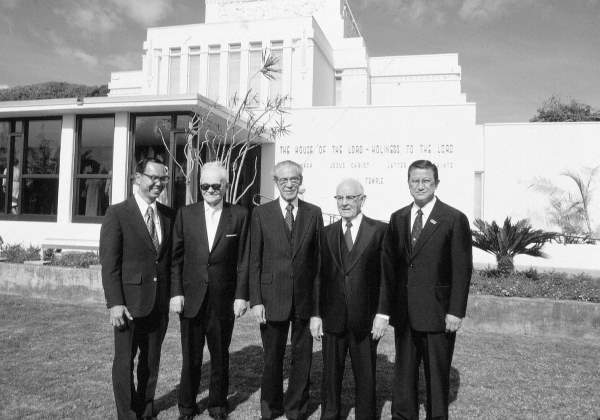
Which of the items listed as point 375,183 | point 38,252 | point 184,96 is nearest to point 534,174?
point 375,183

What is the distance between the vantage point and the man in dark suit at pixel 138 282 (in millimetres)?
3410

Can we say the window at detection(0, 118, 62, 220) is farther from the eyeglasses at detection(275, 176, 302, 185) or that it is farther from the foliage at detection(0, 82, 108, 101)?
the foliage at detection(0, 82, 108, 101)

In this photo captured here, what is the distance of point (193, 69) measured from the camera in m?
25.0

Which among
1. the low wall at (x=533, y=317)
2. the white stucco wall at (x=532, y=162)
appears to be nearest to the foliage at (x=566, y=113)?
the white stucco wall at (x=532, y=162)

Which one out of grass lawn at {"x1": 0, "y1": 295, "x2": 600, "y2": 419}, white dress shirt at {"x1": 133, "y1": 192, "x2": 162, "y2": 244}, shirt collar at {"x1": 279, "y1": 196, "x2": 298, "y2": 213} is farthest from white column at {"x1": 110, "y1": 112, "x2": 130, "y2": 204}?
shirt collar at {"x1": 279, "y1": 196, "x2": 298, "y2": 213}

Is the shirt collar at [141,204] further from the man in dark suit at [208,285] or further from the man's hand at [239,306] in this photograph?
the man's hand at [239,306]

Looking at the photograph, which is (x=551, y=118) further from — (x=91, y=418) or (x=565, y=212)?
(x=91, y=418)

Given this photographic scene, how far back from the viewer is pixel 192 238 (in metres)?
3.70

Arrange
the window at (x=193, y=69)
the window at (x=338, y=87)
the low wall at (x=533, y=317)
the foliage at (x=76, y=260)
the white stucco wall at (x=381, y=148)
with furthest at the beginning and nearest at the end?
the window at (x=338, y=87)
the window at (x=193, y=69)
the white stucco wall at (x=381, y=148)
the foliage at (x=76, y=260)
the low wall at (x=533, y=317)

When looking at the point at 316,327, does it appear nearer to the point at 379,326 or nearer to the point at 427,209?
the point at 379,326

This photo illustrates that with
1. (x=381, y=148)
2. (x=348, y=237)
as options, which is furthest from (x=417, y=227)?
(x=381, y=148)

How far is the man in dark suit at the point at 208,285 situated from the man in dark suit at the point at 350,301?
64 cm

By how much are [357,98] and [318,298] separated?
25.9 meters

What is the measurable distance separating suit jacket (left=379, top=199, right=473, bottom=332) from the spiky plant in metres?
4.73
